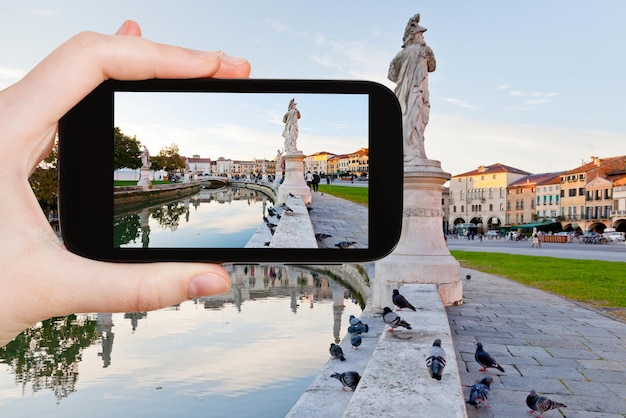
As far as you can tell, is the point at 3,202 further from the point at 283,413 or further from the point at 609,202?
Result: the point at 609,202

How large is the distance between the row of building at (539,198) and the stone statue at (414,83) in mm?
62889

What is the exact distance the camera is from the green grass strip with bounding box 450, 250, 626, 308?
37.8 feet

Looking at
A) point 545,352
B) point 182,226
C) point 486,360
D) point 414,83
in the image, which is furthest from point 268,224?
point 414,83

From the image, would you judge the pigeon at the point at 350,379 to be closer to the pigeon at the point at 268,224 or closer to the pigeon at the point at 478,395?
the pigeon at the point at 478,395

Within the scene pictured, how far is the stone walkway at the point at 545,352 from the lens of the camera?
4.94 m

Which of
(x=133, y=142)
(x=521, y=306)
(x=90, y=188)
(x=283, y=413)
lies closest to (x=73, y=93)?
(x=90, y=188)

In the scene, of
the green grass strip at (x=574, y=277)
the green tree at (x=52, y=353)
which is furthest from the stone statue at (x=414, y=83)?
the green tree at (x=52, y=353)

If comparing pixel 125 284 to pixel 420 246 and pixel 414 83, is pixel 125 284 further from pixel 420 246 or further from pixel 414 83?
pixel 414 83

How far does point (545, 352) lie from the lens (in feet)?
21.9

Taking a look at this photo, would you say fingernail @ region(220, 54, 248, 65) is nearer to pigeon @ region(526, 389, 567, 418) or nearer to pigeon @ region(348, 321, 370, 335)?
pigeon @ region(526, 389, 567, 418)

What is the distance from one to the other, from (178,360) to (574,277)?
12606mm

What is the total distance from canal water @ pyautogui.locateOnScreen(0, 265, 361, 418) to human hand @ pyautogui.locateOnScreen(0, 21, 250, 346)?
4.03m

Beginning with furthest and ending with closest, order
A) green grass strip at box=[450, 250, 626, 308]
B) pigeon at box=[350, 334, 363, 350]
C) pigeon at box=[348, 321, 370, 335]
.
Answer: green grass strip at box=[450, 250, 626, 308]
pigeon at box=[348, 321, 370, 335]
pigeon at box=[350, 334, 363, 350]

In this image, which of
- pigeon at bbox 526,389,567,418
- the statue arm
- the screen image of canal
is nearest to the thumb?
the screen image of canal
